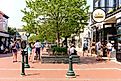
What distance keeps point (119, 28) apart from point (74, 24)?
403 cm

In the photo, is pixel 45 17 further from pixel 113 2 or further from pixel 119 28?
pixel 113 2

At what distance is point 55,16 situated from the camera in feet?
98.1

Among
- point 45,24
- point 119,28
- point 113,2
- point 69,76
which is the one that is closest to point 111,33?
point 113,2

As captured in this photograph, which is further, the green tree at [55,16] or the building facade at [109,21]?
the building facade at [109,21]

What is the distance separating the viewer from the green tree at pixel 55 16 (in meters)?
29.3

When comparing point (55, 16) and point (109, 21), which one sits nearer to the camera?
point (55, 16)

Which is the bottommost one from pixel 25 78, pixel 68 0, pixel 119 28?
pixel 25 78

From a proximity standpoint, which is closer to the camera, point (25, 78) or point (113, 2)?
point (25, 78)

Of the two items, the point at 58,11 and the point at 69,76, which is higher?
the point at 58,11

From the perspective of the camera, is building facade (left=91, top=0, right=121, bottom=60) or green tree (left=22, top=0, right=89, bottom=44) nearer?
green tree (left=22, top=0, right=89, bottom=44)

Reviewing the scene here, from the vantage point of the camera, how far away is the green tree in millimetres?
29312

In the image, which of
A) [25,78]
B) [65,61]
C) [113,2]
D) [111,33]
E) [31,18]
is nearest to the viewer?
[25,78]

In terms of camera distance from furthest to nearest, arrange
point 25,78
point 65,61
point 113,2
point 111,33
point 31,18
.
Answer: point 111,33 < point 113,2 < point 31,18 < point 65,61 < point 25,78

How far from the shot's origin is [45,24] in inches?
1196
